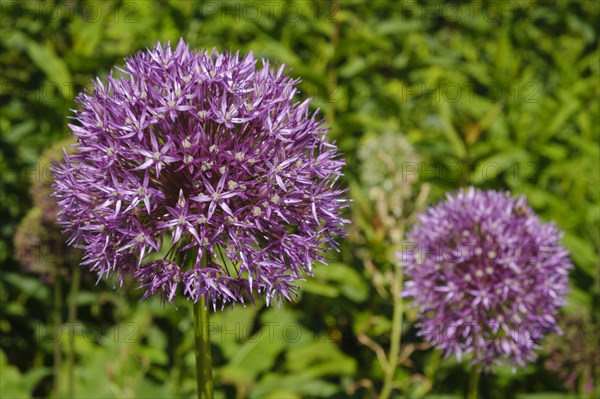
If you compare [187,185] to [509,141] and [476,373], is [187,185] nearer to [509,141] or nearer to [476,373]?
[476,373]

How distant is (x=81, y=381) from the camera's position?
449 centimetres

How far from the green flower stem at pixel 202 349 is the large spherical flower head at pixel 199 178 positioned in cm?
7

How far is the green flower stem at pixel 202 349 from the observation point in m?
2.49

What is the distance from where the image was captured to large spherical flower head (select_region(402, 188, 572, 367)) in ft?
10.4

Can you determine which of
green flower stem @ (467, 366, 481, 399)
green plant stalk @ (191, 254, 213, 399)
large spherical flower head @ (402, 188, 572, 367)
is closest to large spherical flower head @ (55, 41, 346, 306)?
green plant stalk @ (191, 254, 213, 399)

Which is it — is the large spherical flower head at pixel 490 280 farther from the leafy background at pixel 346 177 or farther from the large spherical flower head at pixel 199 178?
the large spherical flower head at pixel 199 178

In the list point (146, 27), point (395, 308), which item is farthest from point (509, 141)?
point (146, 27)

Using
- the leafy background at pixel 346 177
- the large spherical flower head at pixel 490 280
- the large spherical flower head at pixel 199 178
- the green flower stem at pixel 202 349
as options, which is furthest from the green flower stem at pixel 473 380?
the green flower stem at pixel 202 349

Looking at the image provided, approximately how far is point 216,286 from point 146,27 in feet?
10.6

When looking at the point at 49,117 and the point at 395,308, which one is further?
the point at 49,117

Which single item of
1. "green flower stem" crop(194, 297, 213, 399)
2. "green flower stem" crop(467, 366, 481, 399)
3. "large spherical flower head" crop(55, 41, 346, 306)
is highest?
"large spherical flower head" crop(55, 41, 346, 306)

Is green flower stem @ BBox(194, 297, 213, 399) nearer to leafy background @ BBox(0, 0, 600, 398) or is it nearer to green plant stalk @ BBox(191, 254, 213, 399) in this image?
green plant stalk @ BBox(191, 254, 213, 399)

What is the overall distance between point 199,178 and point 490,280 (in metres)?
1.55

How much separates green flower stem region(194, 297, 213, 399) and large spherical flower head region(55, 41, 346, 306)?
0.24ft
